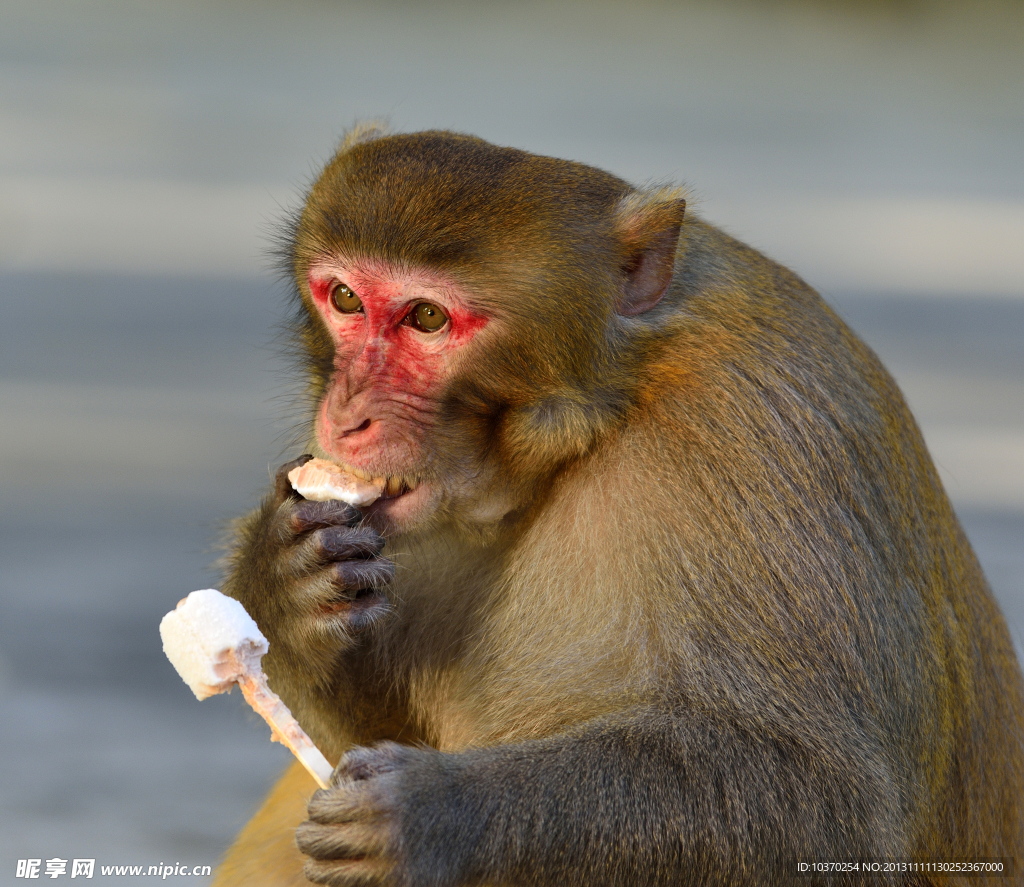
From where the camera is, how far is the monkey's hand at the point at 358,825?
2.36 metres

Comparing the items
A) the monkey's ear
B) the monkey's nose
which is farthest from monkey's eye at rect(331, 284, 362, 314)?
the monkey's ear

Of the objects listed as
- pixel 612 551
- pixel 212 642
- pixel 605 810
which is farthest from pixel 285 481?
pixel 605 810

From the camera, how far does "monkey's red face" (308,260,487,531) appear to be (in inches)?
109

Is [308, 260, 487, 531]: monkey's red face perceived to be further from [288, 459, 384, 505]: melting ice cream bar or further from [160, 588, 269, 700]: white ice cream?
[160, 588, 269, 700]: white ice cream

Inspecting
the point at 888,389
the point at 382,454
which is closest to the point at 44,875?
the point at 382,454

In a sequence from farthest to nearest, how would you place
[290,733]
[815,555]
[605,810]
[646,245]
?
[646,245] < [815,555] < [605,810] < [290,733]

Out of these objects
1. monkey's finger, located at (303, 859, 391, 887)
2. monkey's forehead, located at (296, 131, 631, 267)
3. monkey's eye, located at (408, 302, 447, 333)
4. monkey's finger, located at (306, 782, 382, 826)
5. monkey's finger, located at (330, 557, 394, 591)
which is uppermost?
monkey's forehead, located at (296, 131, 631, 267)

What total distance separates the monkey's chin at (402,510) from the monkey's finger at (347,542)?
0.12 ft

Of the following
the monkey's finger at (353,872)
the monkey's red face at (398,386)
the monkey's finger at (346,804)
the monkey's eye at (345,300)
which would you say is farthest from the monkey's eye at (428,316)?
the monkey's finger at (353,872)

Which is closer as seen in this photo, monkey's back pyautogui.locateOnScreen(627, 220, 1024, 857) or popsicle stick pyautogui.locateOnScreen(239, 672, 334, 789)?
popsicle stick pyautogui.locateOnScreen(239, 672, 334, 789)

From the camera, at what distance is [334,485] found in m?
2.82

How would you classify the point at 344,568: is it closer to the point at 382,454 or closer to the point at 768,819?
the point at 382,454

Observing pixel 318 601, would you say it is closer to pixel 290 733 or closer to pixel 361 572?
pixel 361 572

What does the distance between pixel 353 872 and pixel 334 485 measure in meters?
0.80
